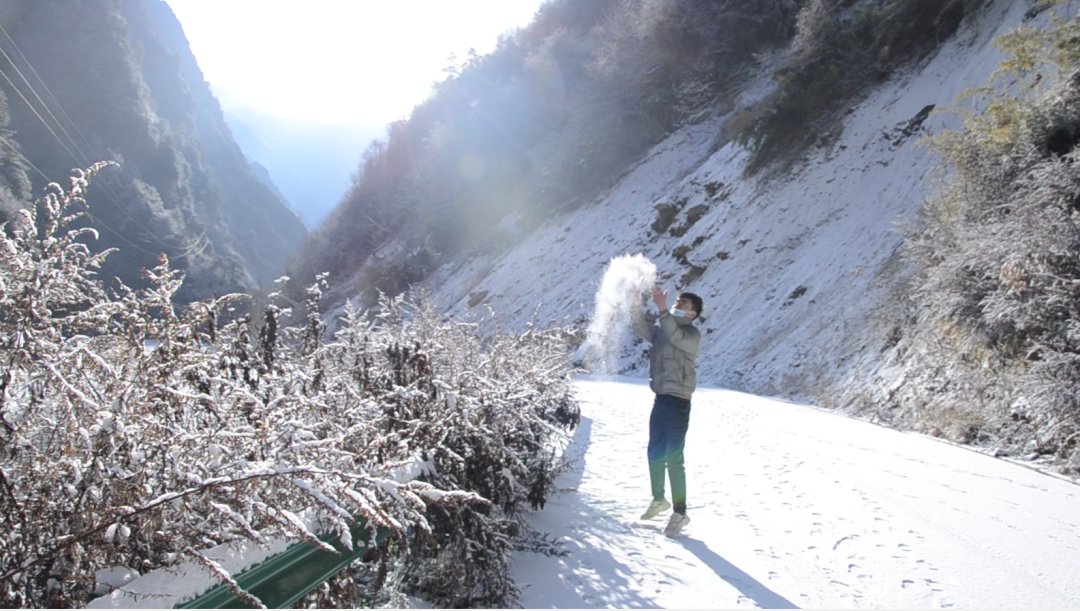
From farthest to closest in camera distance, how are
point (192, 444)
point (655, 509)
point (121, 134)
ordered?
point (121, 134) → point (655, 509) → point (192, 444)

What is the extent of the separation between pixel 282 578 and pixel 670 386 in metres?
3.41

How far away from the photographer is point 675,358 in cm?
470

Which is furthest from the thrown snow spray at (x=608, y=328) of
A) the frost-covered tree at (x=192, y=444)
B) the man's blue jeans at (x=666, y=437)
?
the frost-covered tree at (x=192, y=444)

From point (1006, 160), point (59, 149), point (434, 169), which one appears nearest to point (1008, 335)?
point (1006, 160)

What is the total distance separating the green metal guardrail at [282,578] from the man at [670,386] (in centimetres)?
301

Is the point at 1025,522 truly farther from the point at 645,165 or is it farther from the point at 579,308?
the point at 645,165

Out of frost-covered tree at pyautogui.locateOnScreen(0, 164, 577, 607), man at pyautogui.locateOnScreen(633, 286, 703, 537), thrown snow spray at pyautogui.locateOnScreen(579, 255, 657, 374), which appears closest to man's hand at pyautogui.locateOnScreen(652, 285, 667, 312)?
man at pyautogui.locateOnScreen(633, 286, 703, 537)

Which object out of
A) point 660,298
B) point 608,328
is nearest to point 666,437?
point 660,298

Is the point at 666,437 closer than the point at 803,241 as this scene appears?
Yes

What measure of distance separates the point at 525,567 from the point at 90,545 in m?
2.52

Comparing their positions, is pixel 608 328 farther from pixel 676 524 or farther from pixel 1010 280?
pixel 676 524

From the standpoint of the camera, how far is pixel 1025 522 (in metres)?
4.22

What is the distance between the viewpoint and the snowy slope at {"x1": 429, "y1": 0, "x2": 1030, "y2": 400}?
14117 mm

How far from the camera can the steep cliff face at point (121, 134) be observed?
3872cm
